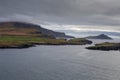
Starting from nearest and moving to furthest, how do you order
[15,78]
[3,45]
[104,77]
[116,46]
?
[15,78], [104,77], [3,45], [116,46]

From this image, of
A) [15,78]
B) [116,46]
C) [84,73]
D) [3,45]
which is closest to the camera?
[15,78]

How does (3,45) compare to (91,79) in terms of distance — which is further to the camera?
(3,45)

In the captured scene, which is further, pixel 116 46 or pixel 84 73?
pixel 116 46

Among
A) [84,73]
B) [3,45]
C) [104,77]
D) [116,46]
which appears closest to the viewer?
[104,77]

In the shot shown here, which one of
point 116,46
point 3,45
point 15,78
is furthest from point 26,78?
point 116,46

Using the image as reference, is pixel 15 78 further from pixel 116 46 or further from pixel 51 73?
pixel 116 46

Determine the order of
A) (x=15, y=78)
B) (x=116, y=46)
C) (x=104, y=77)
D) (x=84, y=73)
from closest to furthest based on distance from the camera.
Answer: (x=15, y=78), (x=104, y=77), (x=84, y=73), (x=116, y=46)

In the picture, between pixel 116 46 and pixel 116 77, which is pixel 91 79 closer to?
pixel 116 77

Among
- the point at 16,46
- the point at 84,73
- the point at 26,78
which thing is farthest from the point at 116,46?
the point at 26,78
